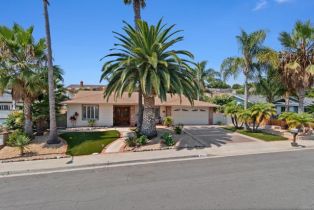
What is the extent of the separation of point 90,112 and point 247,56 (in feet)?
57.9

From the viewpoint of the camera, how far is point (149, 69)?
16609 mm

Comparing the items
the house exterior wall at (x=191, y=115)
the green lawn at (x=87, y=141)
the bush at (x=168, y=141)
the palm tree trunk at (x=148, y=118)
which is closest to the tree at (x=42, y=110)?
the green lawn at (x=87, y=141)

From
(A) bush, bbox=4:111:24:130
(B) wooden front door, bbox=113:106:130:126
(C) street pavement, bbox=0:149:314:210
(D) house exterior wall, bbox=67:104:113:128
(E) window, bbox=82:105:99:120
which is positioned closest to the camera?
(C) street pavement, bbox=0:149:314:210

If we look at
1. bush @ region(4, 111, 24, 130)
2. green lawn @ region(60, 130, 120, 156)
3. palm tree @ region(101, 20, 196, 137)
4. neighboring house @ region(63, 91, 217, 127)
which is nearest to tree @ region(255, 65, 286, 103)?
neighboring house @ region(63, 91, 217, 127)

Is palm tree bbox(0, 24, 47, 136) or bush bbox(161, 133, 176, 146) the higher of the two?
palm tree bbox(0, 24, 47, 136)

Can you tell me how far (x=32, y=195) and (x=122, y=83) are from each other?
31.6ft

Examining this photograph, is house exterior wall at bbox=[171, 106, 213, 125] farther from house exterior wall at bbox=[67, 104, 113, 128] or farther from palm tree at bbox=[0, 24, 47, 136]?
palm tree at bbox=[0, 24, 47, 136]

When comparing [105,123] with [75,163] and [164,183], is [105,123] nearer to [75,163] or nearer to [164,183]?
[75,163]

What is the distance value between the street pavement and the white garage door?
16.5 m

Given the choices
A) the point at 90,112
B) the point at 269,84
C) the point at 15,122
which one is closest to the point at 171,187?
the point at 15,122

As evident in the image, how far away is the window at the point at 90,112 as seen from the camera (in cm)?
2556

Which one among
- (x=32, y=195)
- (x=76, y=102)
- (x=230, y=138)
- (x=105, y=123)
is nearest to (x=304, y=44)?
(x=230, y=138)

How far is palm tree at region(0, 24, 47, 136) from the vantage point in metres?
16.1

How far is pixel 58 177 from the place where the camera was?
1025 centimetres
